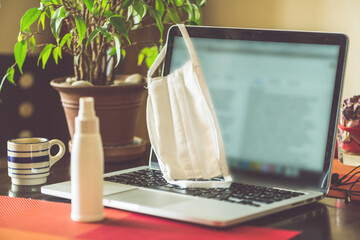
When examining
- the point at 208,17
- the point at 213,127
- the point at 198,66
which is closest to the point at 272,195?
the point at 213,127

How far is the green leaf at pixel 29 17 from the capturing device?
116cm

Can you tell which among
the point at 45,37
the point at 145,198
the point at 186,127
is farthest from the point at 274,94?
the point at 45,37

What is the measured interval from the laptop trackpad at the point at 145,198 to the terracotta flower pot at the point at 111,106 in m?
0.38

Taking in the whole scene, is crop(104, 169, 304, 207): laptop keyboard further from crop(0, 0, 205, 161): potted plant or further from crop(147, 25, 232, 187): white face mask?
crop(0, 0, 205, 161): potted plant

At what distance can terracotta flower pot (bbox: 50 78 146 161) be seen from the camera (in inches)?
50.8

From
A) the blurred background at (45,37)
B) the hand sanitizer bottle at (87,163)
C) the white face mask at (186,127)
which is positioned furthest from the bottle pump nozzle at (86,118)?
the blurred background at (45,37)

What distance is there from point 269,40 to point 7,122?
3.38 ft

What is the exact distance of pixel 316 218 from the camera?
902 millimetres

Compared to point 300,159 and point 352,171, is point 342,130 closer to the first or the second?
point 352,171

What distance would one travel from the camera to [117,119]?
134cm

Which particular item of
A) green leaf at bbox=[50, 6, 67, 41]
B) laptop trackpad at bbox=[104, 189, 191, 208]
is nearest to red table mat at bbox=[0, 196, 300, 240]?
laptop trackpad at bbox=[104, 189, 191, 208]

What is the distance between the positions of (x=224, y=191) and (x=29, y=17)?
0.54 m

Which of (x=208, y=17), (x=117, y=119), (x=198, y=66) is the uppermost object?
(x=208, y=17)

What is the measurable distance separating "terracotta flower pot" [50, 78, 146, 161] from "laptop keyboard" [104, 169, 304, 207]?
0.25 metres
